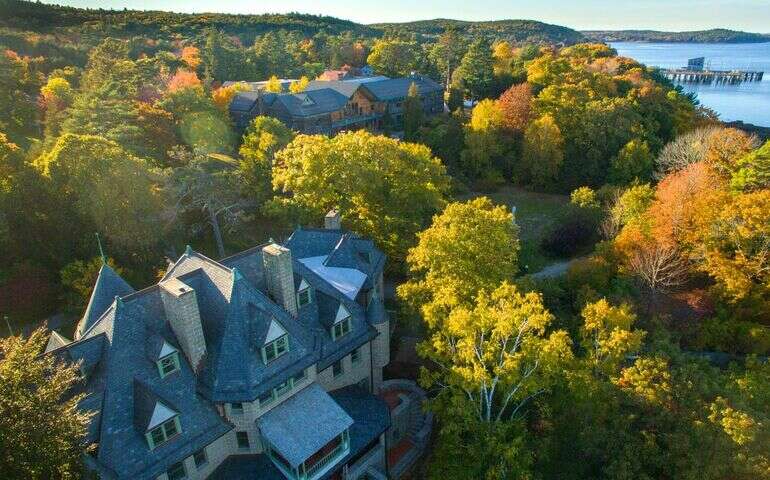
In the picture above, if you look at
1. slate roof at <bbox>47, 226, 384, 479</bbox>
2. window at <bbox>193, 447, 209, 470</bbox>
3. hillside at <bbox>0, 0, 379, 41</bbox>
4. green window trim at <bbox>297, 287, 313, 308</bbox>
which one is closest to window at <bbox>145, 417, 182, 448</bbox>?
slate roof at <bbox>47, 226, 384, 479</bbox>

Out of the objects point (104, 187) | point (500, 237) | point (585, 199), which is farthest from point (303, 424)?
point (585, 199)

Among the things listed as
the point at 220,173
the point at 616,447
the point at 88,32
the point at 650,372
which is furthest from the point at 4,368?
the point at 88,32

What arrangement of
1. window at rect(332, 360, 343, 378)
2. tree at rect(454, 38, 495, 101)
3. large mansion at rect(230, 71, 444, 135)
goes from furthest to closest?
tree at rect(454, 38, 495, 101) < large mansion at rect(230, 71, 444, 135) < window at rect(332, 360, 343, 378)

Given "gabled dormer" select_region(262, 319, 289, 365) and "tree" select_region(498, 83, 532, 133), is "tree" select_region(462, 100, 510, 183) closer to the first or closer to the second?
"tree" select_region(498, 83, 532, 133)

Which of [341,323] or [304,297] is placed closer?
[304,297]

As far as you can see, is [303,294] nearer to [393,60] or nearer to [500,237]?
[500,237]

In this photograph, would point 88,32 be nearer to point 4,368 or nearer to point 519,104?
point 519,104
